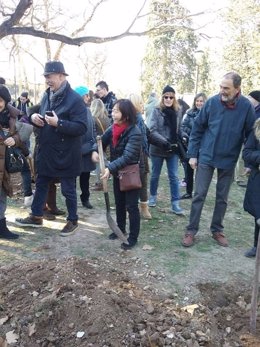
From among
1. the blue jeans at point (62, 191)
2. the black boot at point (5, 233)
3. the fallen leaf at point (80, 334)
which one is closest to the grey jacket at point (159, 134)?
the blue jeans at point (62, 191)

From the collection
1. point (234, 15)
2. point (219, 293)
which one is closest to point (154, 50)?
point (234, 15)

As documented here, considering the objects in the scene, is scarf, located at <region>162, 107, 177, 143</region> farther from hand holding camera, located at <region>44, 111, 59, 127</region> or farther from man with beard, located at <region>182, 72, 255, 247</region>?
hand holding camera, located at <region>44, 111, 59, 127</region>

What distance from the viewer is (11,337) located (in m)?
2.91

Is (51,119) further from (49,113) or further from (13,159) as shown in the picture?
(13,159)

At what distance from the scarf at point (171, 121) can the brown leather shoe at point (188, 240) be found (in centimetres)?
156

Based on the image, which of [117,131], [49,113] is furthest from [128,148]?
[49,113]

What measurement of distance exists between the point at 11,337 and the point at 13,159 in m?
2.14

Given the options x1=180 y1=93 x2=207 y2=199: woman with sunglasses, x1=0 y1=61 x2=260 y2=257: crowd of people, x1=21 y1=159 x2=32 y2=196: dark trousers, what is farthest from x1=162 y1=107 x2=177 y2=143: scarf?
x1=21 y1=159 x2=32 y2=196: dark trousers

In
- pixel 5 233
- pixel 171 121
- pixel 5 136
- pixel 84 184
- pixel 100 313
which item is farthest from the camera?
pixel 84 184

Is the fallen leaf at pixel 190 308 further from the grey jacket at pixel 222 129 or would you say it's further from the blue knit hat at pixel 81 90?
the blue knit hat at pixel 81 90

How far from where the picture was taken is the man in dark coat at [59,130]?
4.39 m

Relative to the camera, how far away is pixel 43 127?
4566 millimetres

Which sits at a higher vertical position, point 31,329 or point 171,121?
point 171,121

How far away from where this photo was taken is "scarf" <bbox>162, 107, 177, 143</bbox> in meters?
5.73
